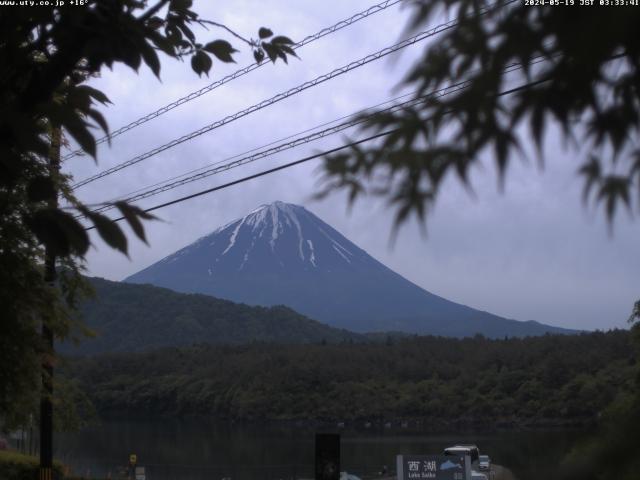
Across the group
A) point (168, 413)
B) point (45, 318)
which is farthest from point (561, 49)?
point (168, 413)

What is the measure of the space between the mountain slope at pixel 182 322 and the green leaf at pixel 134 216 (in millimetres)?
97226

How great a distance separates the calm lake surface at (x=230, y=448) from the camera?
43206mm

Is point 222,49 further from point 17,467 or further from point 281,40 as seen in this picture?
point 17,467

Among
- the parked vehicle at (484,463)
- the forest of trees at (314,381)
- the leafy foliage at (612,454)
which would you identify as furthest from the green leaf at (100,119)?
the forest of trees at (314,381)

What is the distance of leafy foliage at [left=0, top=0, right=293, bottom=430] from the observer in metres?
3.58

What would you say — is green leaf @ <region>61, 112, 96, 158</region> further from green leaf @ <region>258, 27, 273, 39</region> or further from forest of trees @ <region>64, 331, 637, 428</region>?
forest of trees @ <region>64, 331, 637, 428</region>

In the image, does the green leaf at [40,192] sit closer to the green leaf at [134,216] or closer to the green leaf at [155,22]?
the green leaf at [134,216]

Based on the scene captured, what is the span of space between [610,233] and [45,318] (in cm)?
514

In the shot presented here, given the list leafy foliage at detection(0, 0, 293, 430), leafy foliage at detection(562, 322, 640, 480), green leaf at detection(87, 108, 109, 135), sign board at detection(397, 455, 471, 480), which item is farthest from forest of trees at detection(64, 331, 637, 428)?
leafy foliage at detection(562, 322, 640, 480)

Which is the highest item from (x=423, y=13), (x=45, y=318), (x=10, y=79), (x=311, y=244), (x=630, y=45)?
(x=311, y=244)

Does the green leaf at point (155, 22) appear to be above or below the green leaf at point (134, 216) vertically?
above

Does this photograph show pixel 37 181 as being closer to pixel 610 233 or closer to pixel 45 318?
pixel 610 233

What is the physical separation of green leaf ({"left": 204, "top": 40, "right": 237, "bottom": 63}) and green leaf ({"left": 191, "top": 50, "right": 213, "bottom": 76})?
0.42 feet

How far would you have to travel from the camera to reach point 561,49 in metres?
2.08
